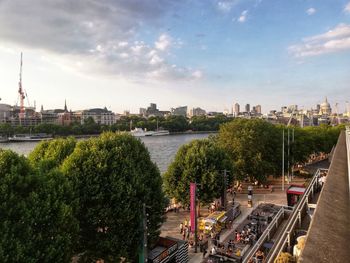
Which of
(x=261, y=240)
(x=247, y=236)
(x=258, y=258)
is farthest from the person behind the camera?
(x=247, y=236)

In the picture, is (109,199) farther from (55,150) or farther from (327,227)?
(327,227)

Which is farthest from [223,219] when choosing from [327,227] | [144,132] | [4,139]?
[144,132]

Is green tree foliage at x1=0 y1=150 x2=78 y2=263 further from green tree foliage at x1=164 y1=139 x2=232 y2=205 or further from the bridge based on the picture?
green tree foliage at x1=164 y1=139 x2=232 y2=205

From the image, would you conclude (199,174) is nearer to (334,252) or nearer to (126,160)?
(126,160)

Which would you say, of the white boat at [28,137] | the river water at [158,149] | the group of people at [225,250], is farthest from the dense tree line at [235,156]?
the white boat at [28,137]

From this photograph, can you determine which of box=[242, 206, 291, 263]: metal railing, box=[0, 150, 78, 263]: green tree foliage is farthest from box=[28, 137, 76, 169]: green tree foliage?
box=[242, 206, 291, 263]: metal railing

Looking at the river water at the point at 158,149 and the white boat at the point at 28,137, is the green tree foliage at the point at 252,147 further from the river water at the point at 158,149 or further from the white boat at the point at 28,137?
the white boat at the point at 28,137

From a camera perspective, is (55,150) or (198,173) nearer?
(55,150)
